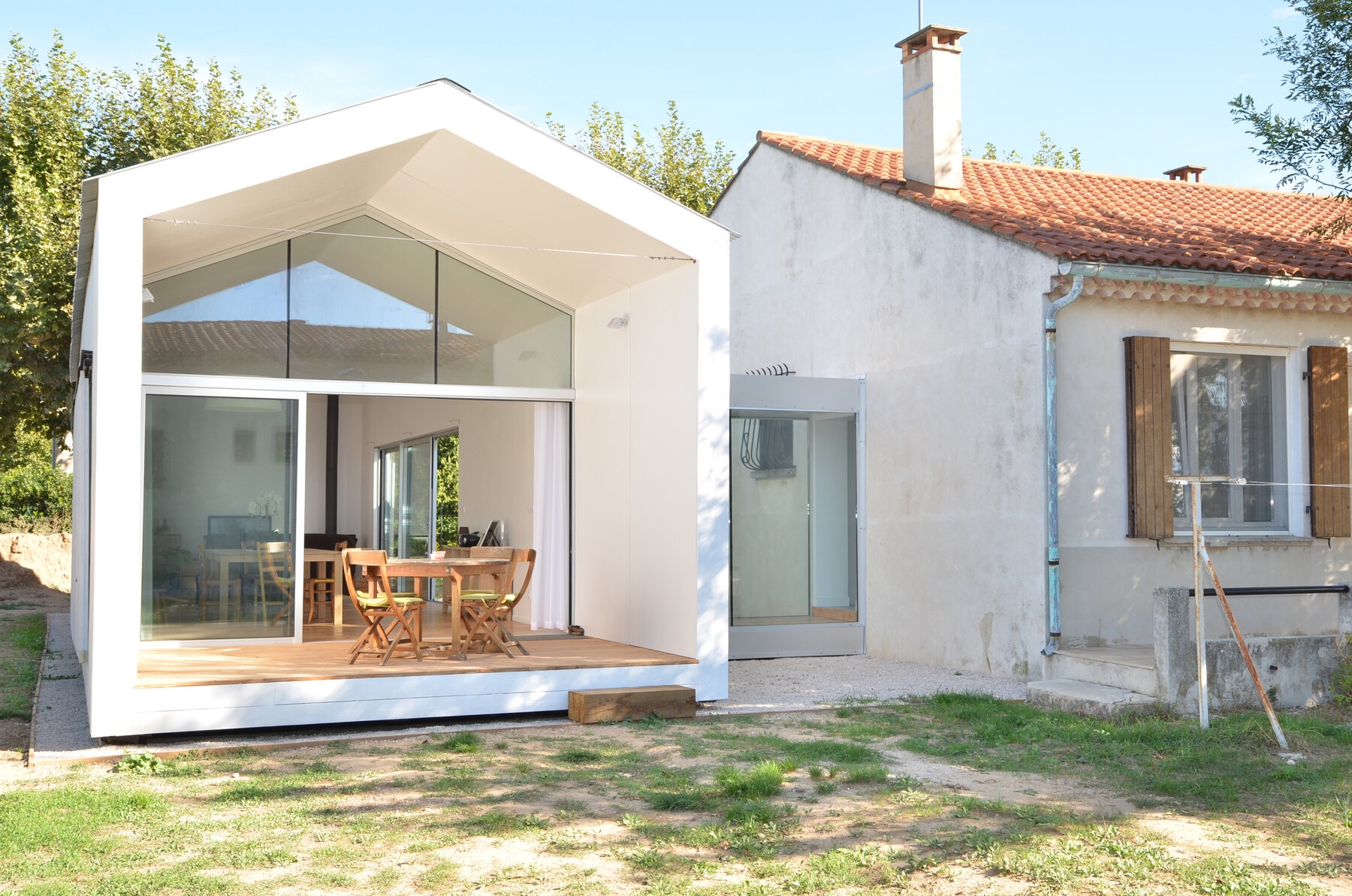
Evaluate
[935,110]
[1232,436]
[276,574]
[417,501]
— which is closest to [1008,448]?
[1232,436]

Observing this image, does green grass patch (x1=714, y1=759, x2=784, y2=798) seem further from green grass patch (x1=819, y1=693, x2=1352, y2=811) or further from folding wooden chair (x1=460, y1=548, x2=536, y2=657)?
folding wooden chair (x1=460, y1=548, x2=536, y2=657)

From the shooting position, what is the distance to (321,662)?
795 cm

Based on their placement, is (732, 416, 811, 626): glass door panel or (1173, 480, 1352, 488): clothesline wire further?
(732, 416, 811, 626): glass door panel

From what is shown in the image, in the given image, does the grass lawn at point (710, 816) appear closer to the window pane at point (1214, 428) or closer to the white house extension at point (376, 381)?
the white house extension at point (376, 381)

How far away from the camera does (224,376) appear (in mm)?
8781

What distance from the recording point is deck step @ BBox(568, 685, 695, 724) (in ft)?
24.7

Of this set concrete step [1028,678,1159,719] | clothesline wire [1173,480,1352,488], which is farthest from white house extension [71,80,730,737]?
clothesline wire [1173,480,1352,488]

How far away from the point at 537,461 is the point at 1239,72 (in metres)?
6.83

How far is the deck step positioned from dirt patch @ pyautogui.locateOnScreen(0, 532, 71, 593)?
1527 centimetres

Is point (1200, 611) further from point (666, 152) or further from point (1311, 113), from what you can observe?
point (666, 152)

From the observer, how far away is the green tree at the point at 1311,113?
868 cm

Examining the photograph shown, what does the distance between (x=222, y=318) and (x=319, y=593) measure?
4481 millimetres

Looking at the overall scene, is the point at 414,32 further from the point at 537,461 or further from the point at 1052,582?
the point at 1052,582

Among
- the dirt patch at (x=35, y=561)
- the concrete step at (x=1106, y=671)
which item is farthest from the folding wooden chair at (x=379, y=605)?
the dirt patch at (x=35, y=561)
